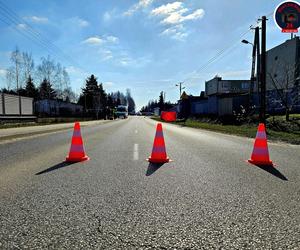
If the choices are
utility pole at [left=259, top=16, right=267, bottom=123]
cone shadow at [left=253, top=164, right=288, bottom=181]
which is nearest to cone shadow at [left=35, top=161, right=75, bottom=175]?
cone shadow at [left=253, top=164, right=288, bottom=181]

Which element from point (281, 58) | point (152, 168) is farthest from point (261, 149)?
point (281, 58)

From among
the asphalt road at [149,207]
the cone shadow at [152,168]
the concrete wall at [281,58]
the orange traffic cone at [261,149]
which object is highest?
the concrete wall at [281,58]

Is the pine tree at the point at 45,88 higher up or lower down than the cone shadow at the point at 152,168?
higher up

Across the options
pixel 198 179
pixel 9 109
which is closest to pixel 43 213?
pixel 198 179

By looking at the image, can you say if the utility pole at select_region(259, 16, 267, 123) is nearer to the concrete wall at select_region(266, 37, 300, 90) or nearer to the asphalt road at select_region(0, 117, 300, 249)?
the asphalt road at select_region(0, 117, 300, 249)

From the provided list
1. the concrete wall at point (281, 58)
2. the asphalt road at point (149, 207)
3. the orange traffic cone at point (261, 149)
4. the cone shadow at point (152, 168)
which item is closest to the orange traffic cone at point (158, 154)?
the cone shadow at point (152, 168)

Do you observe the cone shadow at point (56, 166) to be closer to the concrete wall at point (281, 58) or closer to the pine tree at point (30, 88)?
the concrete wall at point (281, 58)

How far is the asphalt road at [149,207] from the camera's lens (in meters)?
2.97

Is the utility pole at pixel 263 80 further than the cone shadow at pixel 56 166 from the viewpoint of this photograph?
Yes

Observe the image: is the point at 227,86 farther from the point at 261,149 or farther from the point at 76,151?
the point at 76,151

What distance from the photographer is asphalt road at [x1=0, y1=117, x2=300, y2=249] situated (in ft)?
9.76

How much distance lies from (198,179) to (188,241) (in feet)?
9.47

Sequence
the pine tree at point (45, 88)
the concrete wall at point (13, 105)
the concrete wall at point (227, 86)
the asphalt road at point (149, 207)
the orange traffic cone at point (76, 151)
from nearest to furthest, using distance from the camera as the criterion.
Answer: the asphalt road at point (149, 207) < the orange traffic cone at point (76, 151) < the concrete wall at point (13, 105) < the pine tree at point (45, 88) < the concrete wall at point (227, 86)

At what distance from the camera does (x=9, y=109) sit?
30.4 metres
